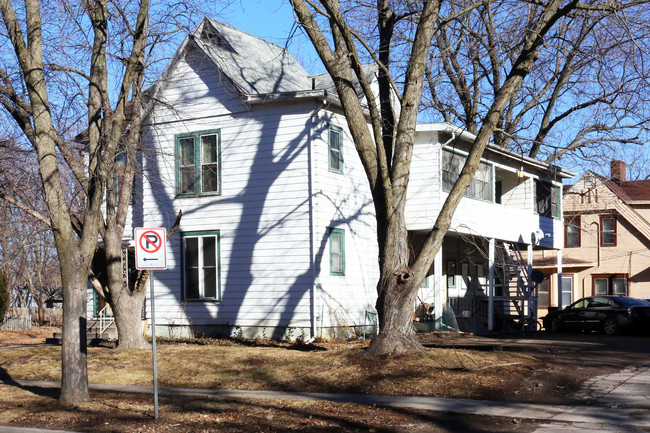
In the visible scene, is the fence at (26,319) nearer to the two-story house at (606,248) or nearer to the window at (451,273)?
the window at (451,273)

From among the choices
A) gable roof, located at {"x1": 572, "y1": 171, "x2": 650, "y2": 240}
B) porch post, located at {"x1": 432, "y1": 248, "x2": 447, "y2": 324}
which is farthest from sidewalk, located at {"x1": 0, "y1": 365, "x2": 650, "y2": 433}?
gable roof, located at {"x1": 572, "y1": 171, "x2": 650, "y2": 240}

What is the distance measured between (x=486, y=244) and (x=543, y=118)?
8757mm

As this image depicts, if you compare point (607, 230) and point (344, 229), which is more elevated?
point (344, 229)

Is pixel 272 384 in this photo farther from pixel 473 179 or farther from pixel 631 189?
pixel 631 189

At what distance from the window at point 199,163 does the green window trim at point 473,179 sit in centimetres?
684

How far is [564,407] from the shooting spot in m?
11.3

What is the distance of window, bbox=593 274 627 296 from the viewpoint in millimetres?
38469

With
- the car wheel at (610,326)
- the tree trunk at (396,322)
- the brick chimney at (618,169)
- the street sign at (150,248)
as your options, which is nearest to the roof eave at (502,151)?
the tree trunk at (396,322)

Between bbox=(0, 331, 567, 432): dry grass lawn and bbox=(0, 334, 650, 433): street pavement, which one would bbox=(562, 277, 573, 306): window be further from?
bbox=(0, 334, 650, 433): street pavement

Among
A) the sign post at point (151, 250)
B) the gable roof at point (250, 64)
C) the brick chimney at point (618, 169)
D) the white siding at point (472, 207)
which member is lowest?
the sign post at point (151, 250)

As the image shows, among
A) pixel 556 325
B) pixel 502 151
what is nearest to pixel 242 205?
pixel 502 151

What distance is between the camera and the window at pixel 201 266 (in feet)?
72.6

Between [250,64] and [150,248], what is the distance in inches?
531

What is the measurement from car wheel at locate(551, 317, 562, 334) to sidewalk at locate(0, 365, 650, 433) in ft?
41.0
